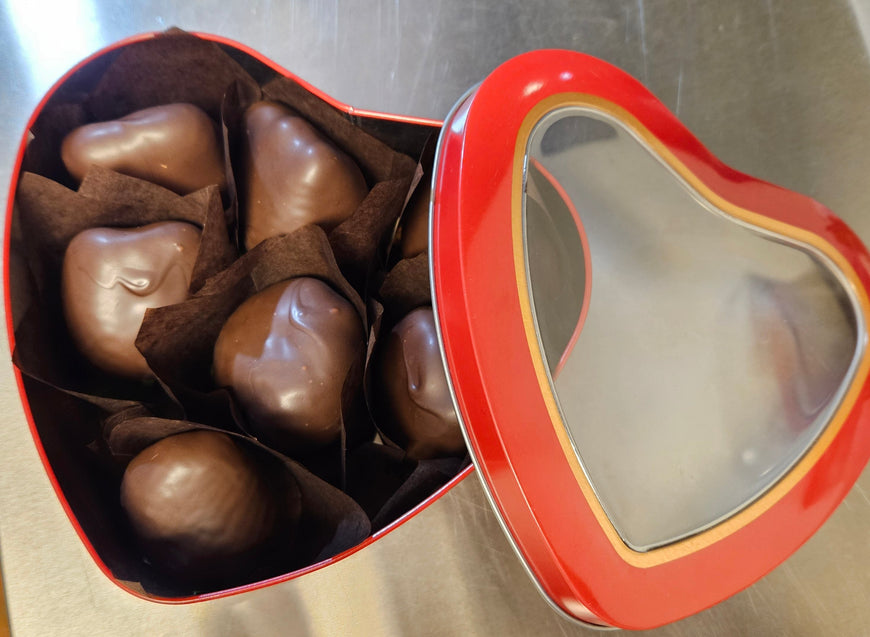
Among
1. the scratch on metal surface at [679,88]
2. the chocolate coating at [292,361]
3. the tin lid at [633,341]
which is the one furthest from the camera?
the scratch on metal surface at [679,88]

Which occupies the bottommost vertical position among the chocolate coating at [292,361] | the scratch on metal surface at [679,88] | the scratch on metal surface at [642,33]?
the chocolate coating at [292,361]

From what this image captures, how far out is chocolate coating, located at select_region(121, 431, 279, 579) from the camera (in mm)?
482

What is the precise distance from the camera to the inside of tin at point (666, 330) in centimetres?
44

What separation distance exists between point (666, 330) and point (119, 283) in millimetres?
451

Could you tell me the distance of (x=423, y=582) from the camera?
55 centimetres

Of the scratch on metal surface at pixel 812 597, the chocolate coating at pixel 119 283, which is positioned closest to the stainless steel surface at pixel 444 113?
the scratch on metal surface at pixel 812 597

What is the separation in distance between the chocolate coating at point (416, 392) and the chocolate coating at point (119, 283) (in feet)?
0.63

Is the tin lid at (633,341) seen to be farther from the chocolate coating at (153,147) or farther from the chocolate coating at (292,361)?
the chocolate coating at (153,147)

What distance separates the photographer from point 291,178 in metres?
0.56

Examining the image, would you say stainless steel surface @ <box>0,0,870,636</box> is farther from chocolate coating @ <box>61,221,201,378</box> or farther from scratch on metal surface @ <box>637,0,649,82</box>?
chocolate coating @ <box>61,221,201,378</box>

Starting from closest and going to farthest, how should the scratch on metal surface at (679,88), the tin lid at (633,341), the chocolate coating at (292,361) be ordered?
the tin lid at (633,341) < the chocolate coating at (292,361) < the scratch on metal surface at (679,88)

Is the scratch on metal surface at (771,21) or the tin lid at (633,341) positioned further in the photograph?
the scratch on metal surface at (771,21)

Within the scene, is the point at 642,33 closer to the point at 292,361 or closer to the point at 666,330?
the point at 666,330

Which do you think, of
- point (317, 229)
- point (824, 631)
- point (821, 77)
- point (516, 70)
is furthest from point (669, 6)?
point (824, 631)
